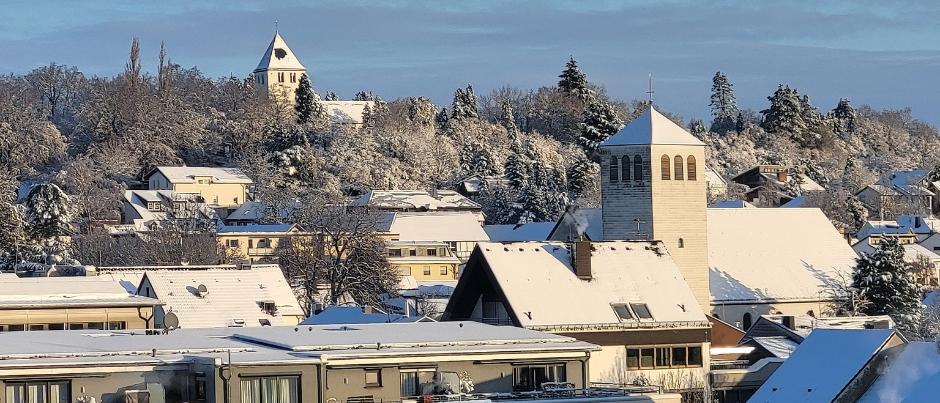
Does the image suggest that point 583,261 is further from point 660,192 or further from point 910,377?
point 660,192

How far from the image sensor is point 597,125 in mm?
115875

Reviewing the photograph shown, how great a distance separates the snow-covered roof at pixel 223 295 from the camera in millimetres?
45688

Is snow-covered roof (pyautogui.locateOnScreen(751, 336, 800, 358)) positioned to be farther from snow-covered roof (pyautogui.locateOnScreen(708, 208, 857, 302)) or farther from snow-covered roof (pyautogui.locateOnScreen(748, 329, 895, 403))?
snow-covered roof (pyautogui.locateOnScreen(708, 208, 857, 302))

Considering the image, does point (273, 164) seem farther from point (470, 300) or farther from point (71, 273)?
point (470, 300)

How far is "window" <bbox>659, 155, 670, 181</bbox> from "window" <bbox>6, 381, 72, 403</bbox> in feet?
111

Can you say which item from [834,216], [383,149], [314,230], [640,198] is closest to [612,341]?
[640,198]

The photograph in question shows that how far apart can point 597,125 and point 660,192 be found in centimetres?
6025

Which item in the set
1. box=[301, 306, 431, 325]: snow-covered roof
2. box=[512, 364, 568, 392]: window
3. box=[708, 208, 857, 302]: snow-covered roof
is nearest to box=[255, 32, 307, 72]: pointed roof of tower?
box=[708, 208, 857, 302]: snow-covered roof

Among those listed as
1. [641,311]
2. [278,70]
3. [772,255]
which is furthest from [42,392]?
[278,70]

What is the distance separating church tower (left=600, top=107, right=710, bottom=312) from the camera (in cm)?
5547

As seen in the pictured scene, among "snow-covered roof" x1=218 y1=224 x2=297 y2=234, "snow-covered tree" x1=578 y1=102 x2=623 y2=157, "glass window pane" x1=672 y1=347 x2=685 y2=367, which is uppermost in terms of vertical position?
"snow-covered tree" x1=578 y1=102 x2=623 y2=157

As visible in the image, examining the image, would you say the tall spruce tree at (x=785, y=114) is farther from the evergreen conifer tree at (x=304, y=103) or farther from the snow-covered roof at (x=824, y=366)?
the snow-covered roof at (x=824, y=366)

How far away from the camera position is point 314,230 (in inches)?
3285

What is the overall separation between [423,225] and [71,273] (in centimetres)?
4063
